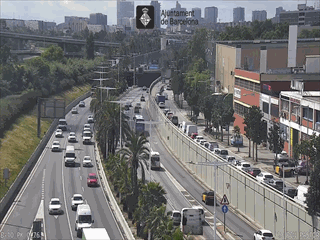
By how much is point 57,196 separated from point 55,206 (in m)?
6.65

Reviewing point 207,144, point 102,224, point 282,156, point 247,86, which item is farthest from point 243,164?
point 247,86

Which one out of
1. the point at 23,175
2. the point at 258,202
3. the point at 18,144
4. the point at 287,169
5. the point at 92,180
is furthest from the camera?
the point at 18,144

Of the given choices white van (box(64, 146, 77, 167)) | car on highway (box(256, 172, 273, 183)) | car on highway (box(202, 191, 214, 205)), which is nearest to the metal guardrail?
white van (box(64, 146, 77, 167))

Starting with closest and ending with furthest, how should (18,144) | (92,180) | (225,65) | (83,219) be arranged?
(83,219)
(92,180)
(18,144)
(225,65)

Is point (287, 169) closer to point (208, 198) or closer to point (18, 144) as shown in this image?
point (208, 198)

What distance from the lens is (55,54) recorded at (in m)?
192

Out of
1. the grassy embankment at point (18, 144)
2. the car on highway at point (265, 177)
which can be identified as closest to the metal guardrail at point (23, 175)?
the grassy embankment at point (18, 144)

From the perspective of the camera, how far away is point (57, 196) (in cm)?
6019

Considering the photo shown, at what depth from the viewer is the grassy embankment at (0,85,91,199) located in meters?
70.4

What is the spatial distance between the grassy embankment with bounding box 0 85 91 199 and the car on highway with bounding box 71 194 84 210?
6.11m

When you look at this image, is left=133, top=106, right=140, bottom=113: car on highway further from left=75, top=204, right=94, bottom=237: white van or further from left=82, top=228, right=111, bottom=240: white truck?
left=82, top=228, right=111, bottom=240: white truck

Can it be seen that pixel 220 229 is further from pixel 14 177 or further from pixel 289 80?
pixel 289 80

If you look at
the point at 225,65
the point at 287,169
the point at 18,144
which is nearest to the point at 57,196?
the point at 287,169

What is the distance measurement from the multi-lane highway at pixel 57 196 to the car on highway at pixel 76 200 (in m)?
0.46
